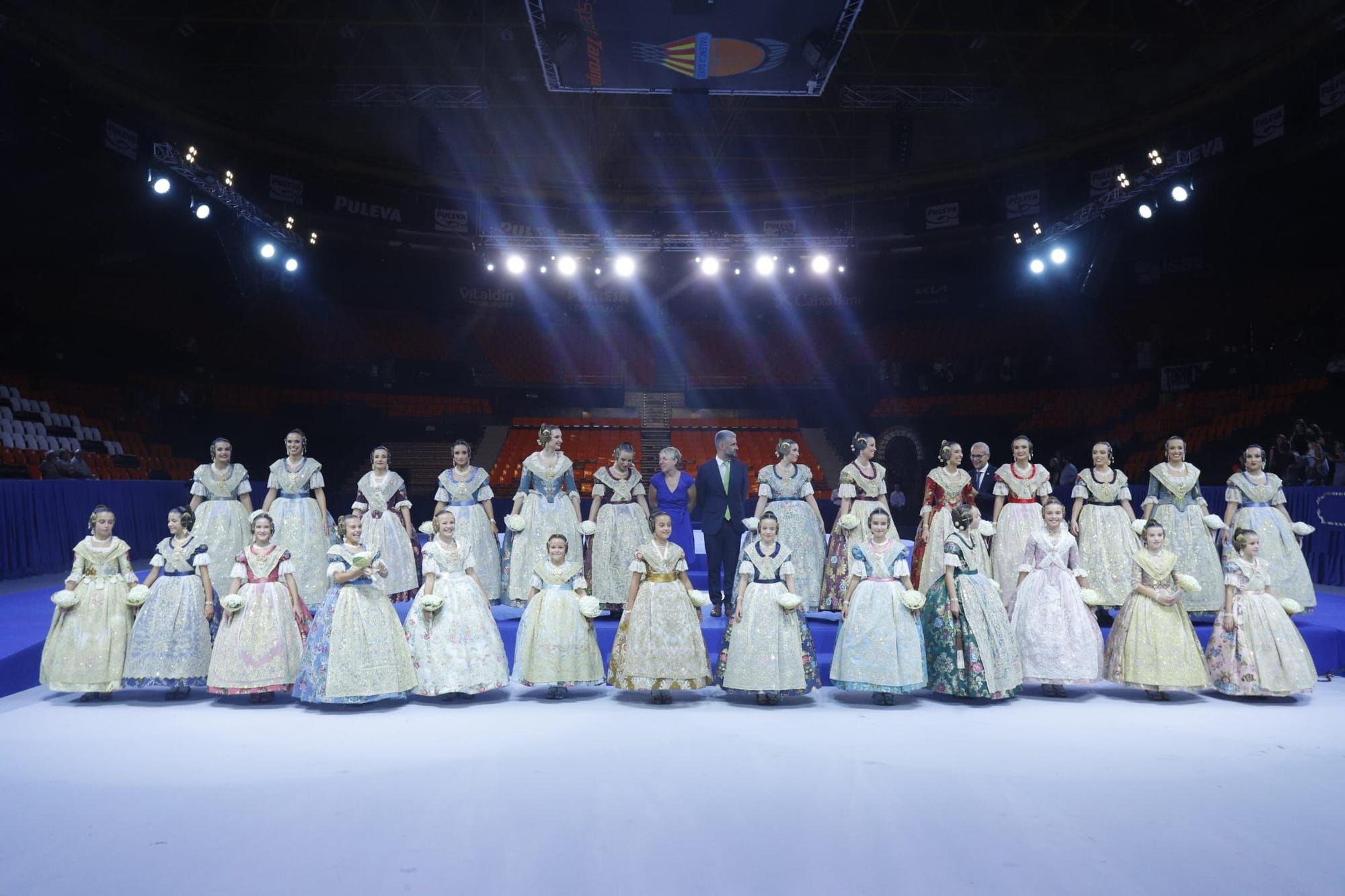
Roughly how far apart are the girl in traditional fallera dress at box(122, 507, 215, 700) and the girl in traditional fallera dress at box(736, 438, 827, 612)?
12.8 feet

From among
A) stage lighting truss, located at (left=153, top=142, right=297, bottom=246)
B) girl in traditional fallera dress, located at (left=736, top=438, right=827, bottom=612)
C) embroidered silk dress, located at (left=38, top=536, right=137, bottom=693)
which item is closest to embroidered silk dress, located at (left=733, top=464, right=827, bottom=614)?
girl in traditional fallera dress, located at (left=736, top=438, right=827, bottom=612)

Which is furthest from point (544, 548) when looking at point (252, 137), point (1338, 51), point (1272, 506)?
point (252, 137)

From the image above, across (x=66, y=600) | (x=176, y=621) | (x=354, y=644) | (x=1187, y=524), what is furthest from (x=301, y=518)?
(x=1187, y=524)

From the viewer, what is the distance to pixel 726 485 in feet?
23.9

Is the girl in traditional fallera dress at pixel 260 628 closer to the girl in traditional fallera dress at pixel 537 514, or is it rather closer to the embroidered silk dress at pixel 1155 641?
the girl in traditional fallera dress at pixel 537 514

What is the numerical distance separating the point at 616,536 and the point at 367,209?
1609 centimetres

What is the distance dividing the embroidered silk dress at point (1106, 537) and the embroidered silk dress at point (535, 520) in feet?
13.0

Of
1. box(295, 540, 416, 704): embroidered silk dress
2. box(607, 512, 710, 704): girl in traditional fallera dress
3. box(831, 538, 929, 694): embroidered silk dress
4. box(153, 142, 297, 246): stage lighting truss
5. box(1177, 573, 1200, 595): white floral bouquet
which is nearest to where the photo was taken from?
box(295, 540, 416, 704): embroidered silk dress

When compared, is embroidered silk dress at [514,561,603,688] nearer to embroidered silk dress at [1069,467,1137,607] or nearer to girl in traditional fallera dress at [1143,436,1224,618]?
embroidered silk dress at [1069,467,1137,607]

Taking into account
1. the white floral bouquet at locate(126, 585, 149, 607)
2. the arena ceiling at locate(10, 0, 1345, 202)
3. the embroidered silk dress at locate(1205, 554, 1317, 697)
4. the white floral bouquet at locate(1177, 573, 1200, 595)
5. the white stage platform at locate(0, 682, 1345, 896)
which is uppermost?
the arena ceiling at locate(10, 0, 1345, 202)

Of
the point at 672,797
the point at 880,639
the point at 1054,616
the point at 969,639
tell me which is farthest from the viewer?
the point at 1054,616

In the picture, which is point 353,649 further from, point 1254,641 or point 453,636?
point 1254,641

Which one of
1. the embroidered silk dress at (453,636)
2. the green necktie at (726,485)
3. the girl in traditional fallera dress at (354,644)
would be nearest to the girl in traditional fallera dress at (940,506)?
the green necktie at (726,485)

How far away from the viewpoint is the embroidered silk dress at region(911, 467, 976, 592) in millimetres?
7227
